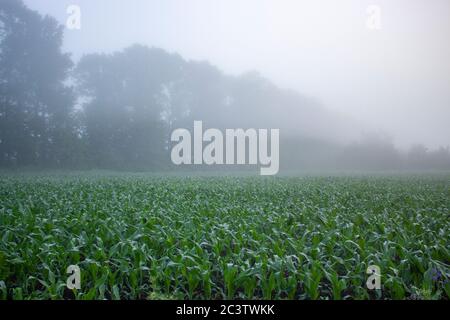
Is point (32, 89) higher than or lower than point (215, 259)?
higher

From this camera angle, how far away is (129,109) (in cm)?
3325

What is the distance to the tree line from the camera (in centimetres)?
2591

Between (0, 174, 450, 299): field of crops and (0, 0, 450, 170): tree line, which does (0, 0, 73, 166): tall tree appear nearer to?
(0, 0, 450, 170): tree line

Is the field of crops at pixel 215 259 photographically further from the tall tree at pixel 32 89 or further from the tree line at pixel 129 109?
the tree line at pixel 129 109

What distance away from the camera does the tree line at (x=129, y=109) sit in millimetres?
25906

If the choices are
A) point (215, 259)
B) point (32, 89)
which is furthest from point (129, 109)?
point (215, 259)

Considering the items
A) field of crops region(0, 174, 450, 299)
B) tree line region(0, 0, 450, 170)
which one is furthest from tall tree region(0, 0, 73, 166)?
field of crops region(0, 174, 450, 299)

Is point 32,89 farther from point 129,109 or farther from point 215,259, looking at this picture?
point 215,259

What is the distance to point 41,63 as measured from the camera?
27875mm

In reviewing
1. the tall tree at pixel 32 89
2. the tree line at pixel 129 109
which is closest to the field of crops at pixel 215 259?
the tall tree at pixel 32 89
